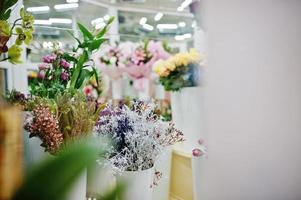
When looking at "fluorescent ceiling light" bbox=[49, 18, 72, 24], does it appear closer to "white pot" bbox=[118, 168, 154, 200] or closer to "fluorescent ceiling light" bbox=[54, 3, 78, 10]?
"fluorescent ceiling light" bbox=[54, 3, 78, 10]

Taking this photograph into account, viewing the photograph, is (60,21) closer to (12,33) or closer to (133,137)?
(12,33)

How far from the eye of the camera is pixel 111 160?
0.96 meters

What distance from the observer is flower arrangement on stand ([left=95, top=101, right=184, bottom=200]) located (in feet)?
3.14

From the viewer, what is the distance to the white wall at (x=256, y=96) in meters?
1.14

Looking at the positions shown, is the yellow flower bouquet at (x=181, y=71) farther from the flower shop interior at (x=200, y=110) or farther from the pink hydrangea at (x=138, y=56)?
the pink hydrangea at (x=138, y=56)

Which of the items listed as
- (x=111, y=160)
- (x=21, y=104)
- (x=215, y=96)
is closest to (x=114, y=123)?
(x=111, y=160)

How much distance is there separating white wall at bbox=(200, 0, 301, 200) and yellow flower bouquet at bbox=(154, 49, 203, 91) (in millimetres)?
329

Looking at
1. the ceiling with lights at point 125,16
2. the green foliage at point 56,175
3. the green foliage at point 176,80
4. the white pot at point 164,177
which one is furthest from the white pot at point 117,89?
the green foliage at point 56,175

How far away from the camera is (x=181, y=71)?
1.61 m

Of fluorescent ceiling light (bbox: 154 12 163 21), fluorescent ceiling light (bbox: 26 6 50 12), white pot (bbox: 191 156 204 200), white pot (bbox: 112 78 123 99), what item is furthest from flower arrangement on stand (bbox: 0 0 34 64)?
fluorescent ceiling light (bbox: 154 12 163 21)

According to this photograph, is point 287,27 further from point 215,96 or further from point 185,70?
point 185,70

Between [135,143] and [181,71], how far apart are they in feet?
2.47

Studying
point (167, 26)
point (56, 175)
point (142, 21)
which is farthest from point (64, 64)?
point (142, 21)

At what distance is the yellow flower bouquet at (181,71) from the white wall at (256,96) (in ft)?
1.08
